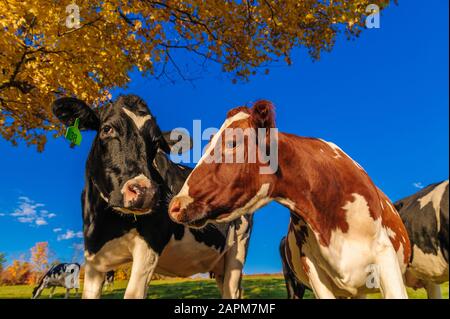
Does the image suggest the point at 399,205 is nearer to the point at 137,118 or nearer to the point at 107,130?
the point at 137,118

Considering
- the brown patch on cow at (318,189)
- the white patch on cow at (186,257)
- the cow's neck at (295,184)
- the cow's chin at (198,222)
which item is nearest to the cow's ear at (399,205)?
the white patch on cow at (186,257)

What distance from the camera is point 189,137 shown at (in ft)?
14.3

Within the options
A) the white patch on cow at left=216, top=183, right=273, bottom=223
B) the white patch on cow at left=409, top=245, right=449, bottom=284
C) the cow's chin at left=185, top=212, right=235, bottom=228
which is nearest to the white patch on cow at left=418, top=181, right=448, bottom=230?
the white patch on cow at left=409, top=245, right=449, bottom=284

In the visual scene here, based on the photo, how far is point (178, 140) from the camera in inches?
166

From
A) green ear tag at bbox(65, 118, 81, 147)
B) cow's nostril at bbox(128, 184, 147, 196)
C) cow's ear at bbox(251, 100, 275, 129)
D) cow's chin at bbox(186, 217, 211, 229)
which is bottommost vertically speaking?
cow's chin at bbox(186, 217, 211, 229)

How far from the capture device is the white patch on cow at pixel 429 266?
5055 mm

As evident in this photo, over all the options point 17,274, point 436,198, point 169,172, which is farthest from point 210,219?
point 17,274

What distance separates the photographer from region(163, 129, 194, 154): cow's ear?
414 centimetres

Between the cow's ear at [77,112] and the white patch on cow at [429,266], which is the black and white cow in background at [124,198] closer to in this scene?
the cow's ear at [77,112]

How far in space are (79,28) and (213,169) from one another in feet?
15.8

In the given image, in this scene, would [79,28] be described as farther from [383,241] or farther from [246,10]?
[383,241]

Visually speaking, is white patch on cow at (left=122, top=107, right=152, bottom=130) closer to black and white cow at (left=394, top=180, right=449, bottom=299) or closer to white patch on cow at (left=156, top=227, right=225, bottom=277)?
white patch on cow at (left=156, top=227, right=225, bottom=277)

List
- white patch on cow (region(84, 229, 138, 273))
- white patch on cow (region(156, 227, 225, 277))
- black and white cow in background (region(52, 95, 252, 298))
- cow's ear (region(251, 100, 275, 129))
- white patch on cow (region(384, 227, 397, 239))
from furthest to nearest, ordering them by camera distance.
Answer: white patch on cow (region(156, 227, 225, 277))
white patch on cow (region(84, 229, 138, 273))
black and white cow in background (region(52, 95, 252, 298))
white patch on cow (region(384, 227, 397, 239))
cow's ear (region(251, 100, 275, 129))
